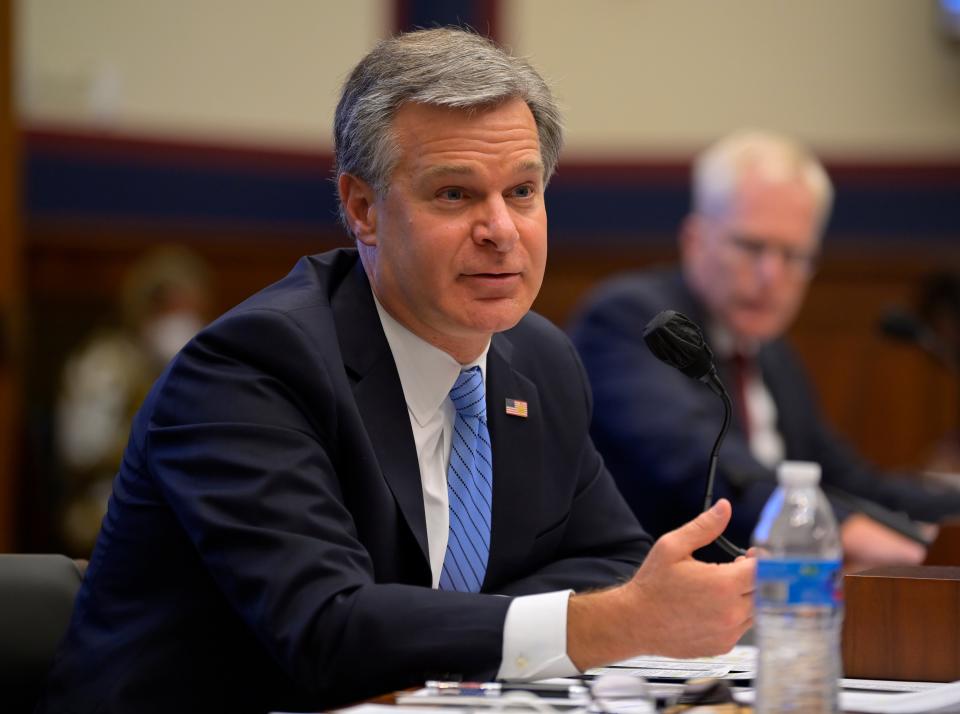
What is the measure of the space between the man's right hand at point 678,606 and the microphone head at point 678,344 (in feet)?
0.99

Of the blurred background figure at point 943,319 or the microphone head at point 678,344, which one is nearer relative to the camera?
the microphone head at point 678,344

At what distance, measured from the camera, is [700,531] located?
64.6 inches

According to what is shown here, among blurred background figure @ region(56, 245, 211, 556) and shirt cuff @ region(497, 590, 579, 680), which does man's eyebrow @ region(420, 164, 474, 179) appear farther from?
blurred background figure @ region(56, 245, 211, 556)

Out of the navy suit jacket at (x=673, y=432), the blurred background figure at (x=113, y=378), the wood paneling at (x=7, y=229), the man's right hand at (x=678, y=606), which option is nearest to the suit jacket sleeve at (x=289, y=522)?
the man's right hand at (x=678, y=606)

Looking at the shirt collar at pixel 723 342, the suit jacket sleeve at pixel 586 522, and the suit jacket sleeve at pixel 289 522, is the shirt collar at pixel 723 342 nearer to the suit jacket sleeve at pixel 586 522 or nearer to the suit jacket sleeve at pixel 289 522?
the suit jacket sleeve at pixel 586 522

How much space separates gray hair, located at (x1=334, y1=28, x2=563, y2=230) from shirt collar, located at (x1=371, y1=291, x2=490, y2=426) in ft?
0.67

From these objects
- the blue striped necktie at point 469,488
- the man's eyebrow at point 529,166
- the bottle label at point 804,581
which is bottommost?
the blue striped necktie at point 469,488

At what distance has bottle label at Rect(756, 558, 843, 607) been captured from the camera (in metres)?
1.42

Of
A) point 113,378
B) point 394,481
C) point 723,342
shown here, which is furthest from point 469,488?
point 113,378

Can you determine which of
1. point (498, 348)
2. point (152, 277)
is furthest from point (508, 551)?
point (152, 277)

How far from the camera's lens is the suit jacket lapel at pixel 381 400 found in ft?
6.66

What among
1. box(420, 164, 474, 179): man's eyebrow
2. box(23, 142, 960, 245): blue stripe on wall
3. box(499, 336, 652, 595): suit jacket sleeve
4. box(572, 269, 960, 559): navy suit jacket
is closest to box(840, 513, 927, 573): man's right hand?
box(572, 269, 960, 559): navy suit jacket

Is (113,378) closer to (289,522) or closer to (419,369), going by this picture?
(419,369)

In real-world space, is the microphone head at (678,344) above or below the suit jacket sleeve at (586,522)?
above
